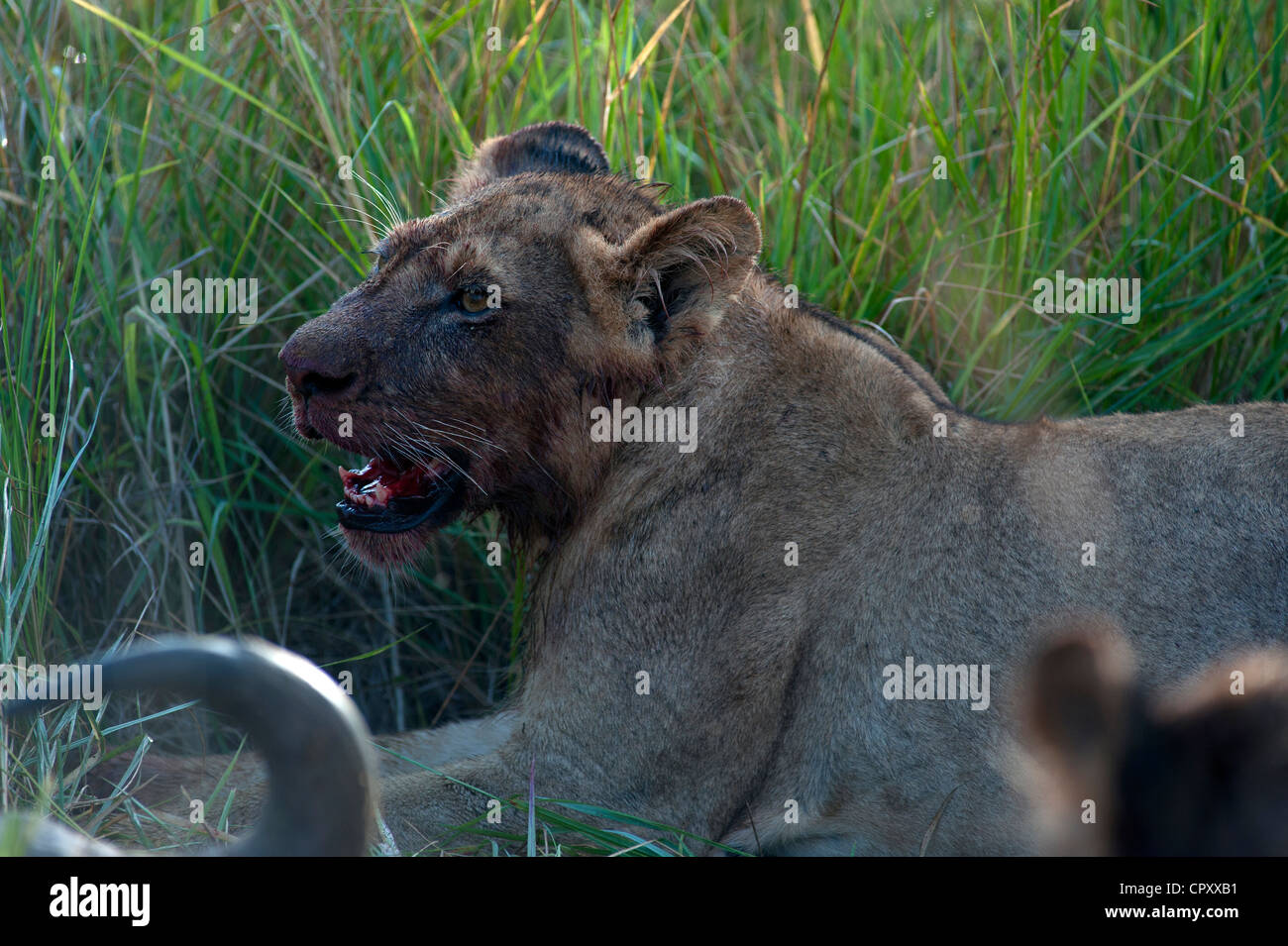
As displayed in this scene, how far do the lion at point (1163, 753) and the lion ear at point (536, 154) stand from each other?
3.21 metres

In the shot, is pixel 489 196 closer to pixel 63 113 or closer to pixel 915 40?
pixel 63 113

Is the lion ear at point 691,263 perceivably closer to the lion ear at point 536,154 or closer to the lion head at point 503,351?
the lion head at point 503,351

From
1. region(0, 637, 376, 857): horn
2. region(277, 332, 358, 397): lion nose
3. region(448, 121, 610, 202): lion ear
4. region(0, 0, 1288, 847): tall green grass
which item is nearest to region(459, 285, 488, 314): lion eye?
region(277, 332, 358, 397): lion nose

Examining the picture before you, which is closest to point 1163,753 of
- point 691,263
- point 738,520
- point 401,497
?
point 738,520

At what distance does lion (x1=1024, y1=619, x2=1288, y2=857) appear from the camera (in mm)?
2303

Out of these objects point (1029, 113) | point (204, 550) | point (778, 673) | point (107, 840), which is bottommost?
point (107, 840)

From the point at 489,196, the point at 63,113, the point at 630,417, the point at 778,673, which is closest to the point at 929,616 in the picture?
the point at 778,673

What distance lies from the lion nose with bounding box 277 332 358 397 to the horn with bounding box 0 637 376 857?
1.76 m

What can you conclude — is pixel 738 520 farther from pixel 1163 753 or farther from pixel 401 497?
pixel 1163 753

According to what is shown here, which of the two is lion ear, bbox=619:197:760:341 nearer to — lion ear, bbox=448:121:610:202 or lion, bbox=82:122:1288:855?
lion, bbox=82:122:1288:855

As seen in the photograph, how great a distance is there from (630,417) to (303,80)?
8.52ft

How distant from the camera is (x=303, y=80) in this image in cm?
581
